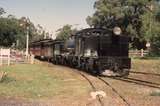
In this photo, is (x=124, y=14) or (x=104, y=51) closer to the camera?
(x=104, y=51)

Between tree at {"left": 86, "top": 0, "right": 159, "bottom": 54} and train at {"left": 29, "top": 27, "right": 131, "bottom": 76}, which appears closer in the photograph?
train at {"left": 29, "top": 27, "right": 131, "bottom": 76}

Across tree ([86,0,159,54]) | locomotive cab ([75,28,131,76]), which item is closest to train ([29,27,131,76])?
locomotive cab ([75,28,131,76])

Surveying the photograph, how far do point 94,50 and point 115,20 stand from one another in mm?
49754

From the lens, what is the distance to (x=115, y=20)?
77688mm

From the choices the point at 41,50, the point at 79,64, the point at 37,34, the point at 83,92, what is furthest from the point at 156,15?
the point at 37,34

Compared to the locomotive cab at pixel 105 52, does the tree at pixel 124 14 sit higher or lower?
higher

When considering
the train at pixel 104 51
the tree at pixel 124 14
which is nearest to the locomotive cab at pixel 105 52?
the train at pixel 104 51

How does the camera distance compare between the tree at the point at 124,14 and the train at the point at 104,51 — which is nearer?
the train at the point at 104,51

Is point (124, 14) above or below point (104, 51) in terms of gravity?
above

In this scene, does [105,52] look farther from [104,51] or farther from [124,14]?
[124,14]

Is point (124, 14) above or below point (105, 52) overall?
above

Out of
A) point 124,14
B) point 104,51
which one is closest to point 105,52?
point 104,51

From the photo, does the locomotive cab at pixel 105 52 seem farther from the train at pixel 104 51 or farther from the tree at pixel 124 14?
the tree at pixel 124 14

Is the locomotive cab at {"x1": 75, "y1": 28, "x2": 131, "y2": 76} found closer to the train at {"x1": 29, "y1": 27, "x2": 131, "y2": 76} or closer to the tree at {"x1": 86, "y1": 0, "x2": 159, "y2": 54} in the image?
the train at {"x1": 29, "y1": 27, "x2": 131, "y2": 76}
